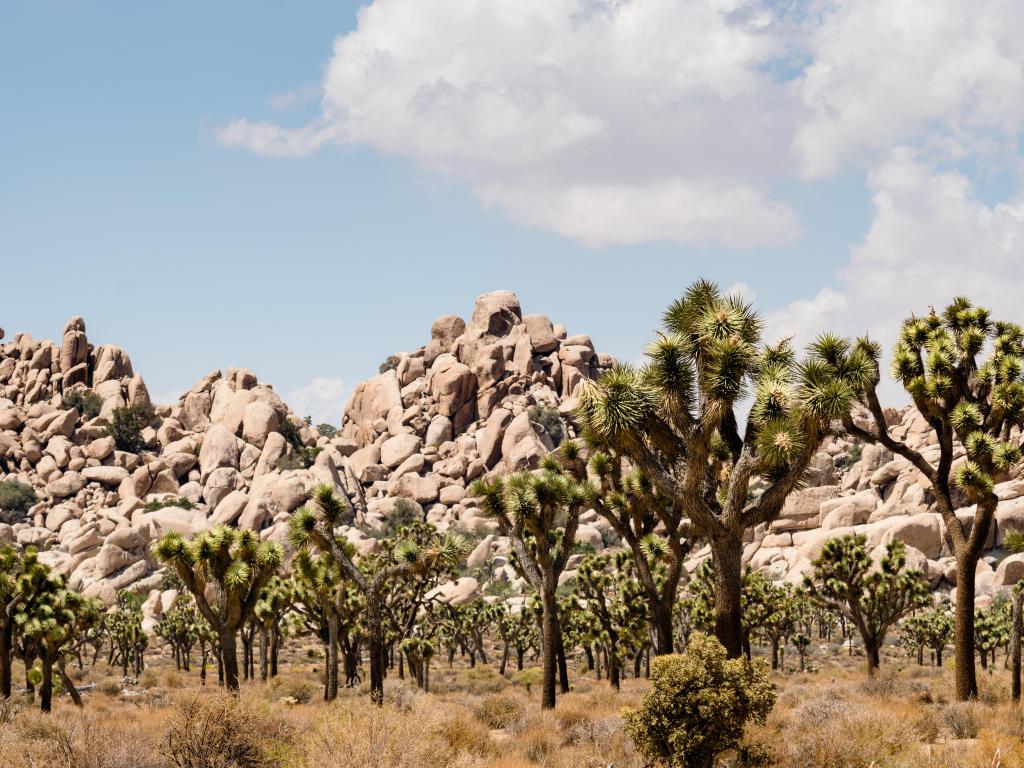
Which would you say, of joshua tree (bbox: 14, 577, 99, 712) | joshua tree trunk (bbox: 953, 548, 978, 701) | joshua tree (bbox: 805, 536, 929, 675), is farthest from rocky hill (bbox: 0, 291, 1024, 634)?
joshua tree trunk (bbox: 953, 548, 978, 701)

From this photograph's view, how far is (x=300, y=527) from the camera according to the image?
77.5 feet

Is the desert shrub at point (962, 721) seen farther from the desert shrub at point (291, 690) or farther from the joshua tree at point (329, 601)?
the desert shrub at point (291, 690)

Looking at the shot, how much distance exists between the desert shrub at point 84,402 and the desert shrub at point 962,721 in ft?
329

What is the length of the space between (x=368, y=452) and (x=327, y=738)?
9470 cm

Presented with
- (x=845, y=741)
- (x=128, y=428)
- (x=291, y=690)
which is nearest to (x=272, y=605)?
(x=291, y=690)

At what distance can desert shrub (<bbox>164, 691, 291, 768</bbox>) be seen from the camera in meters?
11.1

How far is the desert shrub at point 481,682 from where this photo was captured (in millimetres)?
33131

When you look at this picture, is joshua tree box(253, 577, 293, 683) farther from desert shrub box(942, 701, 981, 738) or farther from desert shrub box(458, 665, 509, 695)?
desert shrub box(942, 701, 981, 738)

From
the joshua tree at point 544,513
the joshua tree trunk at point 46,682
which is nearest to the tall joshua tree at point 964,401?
the joshua tree at point 544,513

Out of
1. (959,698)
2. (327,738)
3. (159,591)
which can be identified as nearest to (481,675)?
(959,698)

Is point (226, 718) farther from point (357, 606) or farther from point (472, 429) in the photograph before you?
point (472, 429)

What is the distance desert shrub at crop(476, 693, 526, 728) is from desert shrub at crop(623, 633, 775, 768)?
19.8 ft

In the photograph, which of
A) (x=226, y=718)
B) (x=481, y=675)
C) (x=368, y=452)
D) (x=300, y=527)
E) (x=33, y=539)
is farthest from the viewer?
(x=368, y=452)

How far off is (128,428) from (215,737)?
9611 cm
